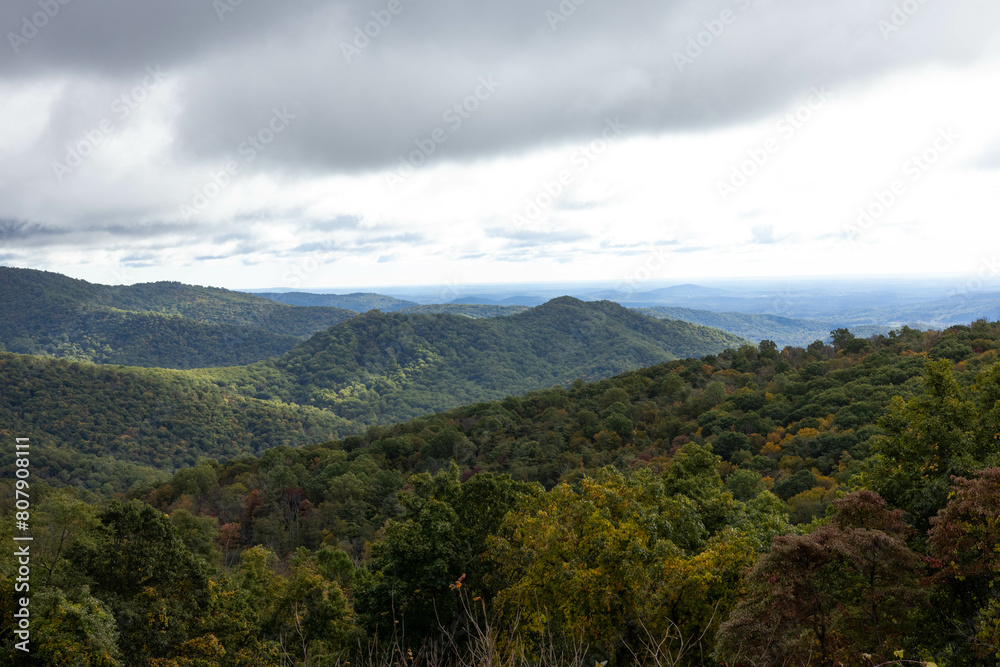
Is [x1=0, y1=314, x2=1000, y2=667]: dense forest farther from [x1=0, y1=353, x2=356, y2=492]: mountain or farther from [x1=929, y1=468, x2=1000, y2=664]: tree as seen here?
[x1=0, y1=353, x2=356, y2=492]: mountain

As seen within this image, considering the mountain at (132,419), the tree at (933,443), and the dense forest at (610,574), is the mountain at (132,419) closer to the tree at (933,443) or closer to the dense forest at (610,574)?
the dense forest at (610,574)

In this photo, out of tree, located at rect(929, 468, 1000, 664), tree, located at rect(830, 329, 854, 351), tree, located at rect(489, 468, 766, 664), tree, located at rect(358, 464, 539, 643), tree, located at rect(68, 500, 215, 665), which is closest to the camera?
tree, located at rect(929, 468, 1000, 664)

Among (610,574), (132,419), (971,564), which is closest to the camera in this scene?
(971,564)

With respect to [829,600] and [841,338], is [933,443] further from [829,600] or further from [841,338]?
[841,338]

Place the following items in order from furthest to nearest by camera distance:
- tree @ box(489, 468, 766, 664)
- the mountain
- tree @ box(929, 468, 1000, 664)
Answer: the mountain < tree @ box(489, 468, 766, 664) < tree @ box(929, 468, 1000, 664)

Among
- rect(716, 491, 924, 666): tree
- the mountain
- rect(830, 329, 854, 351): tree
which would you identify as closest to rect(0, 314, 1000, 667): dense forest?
rect(716, 491, 924, 666): tree

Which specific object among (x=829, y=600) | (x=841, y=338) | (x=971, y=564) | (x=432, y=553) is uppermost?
(x=971, y=564)

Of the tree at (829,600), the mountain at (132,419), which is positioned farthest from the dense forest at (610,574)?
the mountain at (132,419)

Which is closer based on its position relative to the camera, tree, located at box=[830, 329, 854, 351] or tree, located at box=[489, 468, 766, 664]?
tree, located at box=[489, 468, 766, 664]

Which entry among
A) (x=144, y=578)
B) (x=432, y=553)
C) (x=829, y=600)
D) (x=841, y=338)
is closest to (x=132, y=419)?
(x=144, y=578)

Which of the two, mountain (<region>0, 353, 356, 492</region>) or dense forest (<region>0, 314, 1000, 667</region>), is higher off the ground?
dense forest (<region>0, 314, 1000, 667</region>)

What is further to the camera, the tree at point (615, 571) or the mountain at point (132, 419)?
the mountain at point (132, 419)

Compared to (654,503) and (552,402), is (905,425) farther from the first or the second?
(552,402)

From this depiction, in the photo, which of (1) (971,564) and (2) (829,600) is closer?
(1) (971,564)
